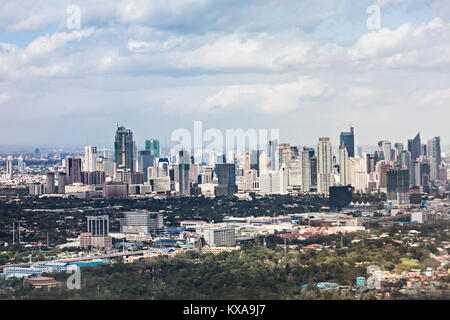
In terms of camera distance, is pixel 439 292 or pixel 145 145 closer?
pixel 439 292

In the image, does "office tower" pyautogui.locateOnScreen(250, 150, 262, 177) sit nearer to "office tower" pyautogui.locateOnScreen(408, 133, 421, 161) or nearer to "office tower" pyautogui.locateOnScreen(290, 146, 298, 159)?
"office tower" pyautogui.locateOnScreen(290, 146, 298, 159)

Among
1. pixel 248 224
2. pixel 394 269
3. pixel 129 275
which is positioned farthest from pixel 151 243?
pixel 394 269

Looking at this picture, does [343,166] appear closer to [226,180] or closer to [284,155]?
[284,155]

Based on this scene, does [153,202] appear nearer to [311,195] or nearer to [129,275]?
[311,195]

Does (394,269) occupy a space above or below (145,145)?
below

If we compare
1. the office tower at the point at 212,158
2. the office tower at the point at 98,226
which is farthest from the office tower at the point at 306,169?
the office tower at the point at 98,226

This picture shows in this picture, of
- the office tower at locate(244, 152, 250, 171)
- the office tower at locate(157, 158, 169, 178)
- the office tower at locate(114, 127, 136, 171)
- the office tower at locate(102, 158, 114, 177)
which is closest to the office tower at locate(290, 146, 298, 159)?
the office tower at locate(244, 152, 250, 171)
